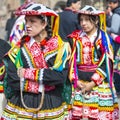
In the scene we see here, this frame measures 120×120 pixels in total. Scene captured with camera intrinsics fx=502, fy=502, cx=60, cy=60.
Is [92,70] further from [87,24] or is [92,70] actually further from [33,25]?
[33,25]

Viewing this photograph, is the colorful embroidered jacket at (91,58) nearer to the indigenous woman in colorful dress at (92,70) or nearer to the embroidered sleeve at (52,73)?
the indigenous woman in colorful dress at (92,70)

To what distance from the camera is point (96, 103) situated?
198 inches

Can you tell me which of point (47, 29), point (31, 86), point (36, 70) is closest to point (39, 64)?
point (36, 70)

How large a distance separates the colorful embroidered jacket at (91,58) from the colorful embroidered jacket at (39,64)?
1.06 metres

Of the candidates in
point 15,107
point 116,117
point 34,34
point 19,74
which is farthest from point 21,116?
point 116,117

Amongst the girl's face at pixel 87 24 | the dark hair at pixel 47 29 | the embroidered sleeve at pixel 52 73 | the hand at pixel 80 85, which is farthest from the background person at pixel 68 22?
the embroidered sleeve at pixel 52 73

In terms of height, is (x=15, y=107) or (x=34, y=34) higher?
(x=34, y=34)

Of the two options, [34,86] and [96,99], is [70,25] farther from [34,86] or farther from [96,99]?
[34,86]

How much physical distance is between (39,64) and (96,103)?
4.44 feet

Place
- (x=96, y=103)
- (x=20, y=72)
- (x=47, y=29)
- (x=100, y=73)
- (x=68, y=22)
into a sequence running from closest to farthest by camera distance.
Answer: (x=20, y=72) < (x=47, y=29) < (x=100, y=73) < (x=96, y=103) < (x=68, y=22)

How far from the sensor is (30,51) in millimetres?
3855

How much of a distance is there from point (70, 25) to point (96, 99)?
104 inches

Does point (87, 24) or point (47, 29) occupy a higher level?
point (47, 29)

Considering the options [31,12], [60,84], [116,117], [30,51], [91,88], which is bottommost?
[116,117]
